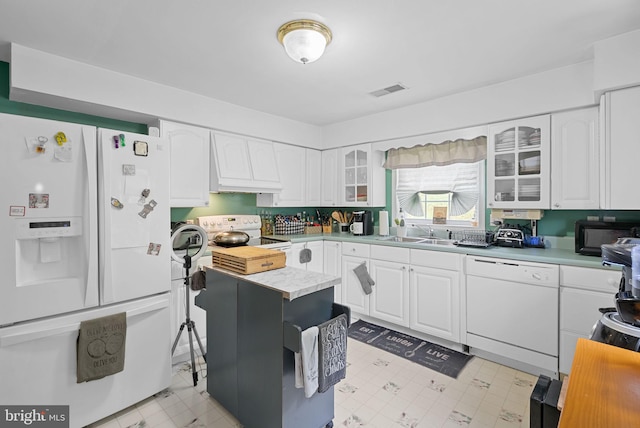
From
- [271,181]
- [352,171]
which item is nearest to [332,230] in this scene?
A: [352,171]

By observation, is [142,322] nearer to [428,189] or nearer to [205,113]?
[205,113]

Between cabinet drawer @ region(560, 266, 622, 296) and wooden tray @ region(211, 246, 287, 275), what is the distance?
6.89 feet

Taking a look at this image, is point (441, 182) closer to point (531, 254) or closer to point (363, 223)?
point (363, 223)

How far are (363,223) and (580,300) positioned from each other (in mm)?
2230

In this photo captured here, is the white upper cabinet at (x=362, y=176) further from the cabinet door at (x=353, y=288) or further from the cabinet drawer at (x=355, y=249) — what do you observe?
the cabinet door at (x=353, y=288)

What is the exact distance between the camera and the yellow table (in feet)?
2.43

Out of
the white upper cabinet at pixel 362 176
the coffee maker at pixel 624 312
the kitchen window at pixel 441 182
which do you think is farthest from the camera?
the white upper cabinet at pixel 362 176

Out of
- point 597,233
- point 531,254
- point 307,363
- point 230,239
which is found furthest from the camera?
point 230,239

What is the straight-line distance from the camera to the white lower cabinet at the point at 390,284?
3.14 meters

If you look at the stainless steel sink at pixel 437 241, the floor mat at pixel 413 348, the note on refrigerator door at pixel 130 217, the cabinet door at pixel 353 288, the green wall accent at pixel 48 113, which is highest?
the green wall accent at pixel 48 113

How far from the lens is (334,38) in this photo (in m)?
2.02

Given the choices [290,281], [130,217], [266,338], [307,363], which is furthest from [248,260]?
[130,217]

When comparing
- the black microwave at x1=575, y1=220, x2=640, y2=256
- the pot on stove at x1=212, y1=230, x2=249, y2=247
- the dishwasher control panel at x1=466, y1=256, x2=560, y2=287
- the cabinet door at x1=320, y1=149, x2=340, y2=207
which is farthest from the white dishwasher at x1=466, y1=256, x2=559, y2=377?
the pot on stove at x1=212, y1=230, x2=249, y2=247

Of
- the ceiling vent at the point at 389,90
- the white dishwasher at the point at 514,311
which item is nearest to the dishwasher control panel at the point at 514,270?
the white dishwasher at the point at 514,311
